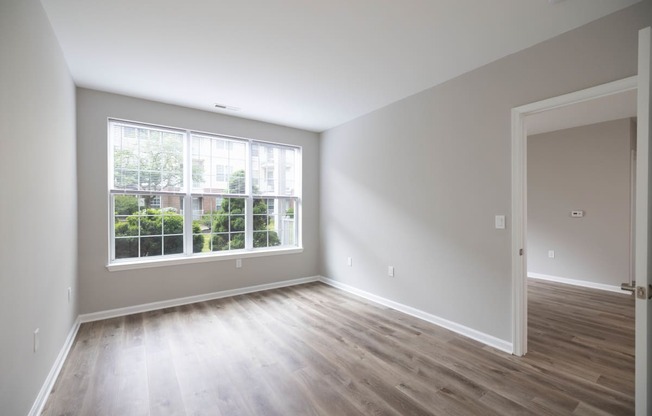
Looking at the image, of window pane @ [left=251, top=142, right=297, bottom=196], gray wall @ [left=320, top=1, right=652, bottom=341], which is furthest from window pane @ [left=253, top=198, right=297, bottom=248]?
gray wall @ [left=320, top=1, right=652, bottom=341]

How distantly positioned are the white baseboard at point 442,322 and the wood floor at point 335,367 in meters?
0.10

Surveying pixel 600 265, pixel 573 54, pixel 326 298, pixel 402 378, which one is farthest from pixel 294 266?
pixel 600 265

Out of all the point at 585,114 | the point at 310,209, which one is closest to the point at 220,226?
the point at 310,209

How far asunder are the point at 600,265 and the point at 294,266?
4956mm

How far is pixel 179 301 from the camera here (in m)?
3.80

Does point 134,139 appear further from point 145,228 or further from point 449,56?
point 449,56

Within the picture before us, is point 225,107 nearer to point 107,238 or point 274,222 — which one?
point 274,222

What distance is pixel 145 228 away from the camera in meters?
3.67

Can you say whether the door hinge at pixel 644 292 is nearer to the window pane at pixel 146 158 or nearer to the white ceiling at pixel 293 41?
the white ceiling at pixel 293 41

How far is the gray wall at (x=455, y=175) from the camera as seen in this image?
219 cm

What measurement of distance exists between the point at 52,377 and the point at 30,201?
1.36 metres

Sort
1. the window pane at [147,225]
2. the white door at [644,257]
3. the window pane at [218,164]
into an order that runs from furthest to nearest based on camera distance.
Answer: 1. the window pane at [218,164]
2. the window pane at [147,225]
3. the white door at [644,257]

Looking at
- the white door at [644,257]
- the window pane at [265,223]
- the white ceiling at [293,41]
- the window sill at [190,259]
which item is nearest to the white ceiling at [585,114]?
the white ceiling at [293,41]

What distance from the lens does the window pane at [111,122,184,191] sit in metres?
3.52
